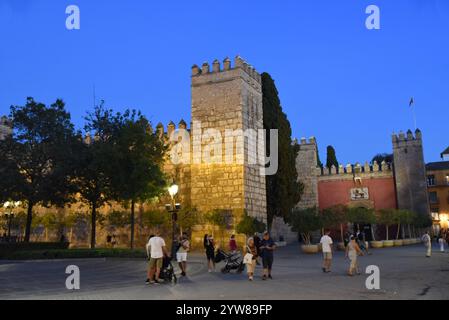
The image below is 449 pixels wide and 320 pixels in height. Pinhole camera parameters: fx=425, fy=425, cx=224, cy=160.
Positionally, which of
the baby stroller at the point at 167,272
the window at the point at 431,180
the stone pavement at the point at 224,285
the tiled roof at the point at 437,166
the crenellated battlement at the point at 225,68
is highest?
the crenellated battlement at the point at 225,68

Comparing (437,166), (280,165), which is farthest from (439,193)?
(280,165)

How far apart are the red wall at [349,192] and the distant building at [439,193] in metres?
9.99

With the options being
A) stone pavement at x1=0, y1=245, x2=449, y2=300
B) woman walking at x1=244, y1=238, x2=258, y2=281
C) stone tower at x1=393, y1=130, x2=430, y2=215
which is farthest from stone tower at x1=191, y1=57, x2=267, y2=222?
stone tower at x1=393, y1=130, x2=430, y2=215

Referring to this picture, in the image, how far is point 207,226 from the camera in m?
21.8

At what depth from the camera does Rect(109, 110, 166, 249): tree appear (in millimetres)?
19688

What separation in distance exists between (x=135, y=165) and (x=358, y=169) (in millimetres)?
23662

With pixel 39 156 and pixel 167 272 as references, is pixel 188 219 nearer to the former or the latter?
pixel 39 156

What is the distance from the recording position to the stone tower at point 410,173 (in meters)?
34.0

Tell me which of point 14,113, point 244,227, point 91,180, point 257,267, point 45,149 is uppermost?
point 14,113

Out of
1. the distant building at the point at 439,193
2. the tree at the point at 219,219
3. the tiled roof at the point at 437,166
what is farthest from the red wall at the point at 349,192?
the tree at the point at 219,219

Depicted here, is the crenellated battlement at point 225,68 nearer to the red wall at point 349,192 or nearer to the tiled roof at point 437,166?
the red wall at point 349,192
